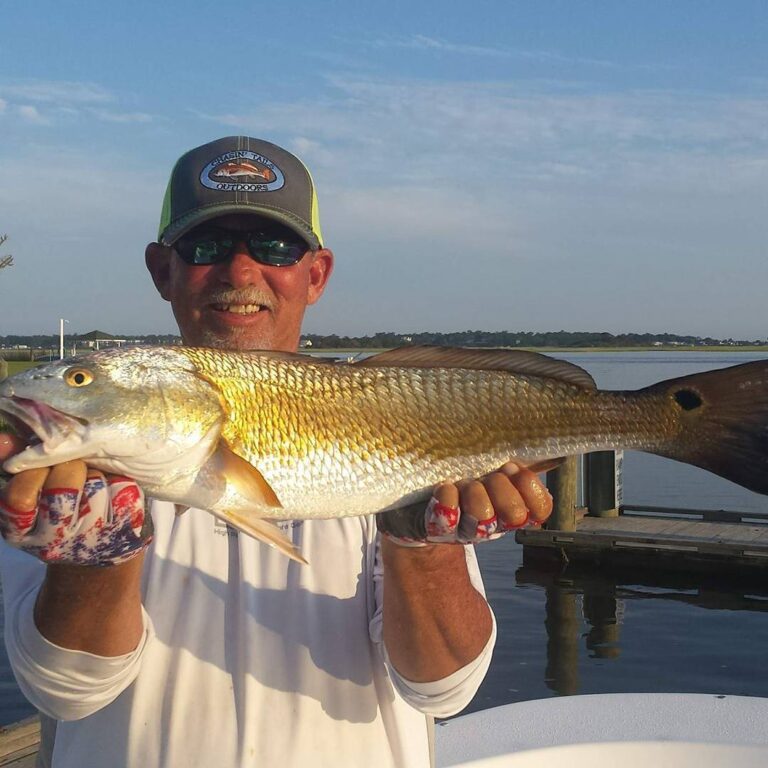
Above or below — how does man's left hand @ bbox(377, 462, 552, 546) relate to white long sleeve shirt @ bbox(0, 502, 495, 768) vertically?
above

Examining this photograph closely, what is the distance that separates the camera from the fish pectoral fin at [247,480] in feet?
9.45

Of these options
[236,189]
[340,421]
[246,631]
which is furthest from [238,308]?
[246,631]

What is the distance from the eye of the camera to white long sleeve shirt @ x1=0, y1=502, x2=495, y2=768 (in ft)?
9.94

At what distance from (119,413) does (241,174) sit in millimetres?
1362

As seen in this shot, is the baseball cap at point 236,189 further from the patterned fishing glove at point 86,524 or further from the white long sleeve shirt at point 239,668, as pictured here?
the patterned fishing glove at point 86,524

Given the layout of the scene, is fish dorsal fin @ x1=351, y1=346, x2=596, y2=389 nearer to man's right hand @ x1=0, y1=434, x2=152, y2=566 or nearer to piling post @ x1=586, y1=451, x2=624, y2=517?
man's right hand @ x1=0, y1=434, x2=152, y2=566

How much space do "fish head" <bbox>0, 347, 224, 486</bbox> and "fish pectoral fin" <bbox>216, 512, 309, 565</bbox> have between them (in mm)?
211

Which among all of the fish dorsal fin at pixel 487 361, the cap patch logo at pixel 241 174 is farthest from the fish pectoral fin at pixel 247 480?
the cap patch logo at pixel 241 174

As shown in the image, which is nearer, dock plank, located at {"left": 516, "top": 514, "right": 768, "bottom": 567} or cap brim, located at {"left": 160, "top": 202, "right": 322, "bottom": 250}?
cap brim, located at {"left": 160, "top": 202, "right": 322, "bottom": 250}

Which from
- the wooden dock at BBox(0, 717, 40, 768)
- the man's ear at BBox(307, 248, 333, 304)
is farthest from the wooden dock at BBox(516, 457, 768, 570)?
the man's ear at BBox(307, 248, 333, 304)

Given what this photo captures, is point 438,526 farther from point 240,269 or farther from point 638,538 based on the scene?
point 638,538

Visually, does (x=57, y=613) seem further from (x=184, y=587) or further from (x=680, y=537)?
→ (x=680, y=537)

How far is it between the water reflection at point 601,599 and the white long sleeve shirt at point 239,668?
10.9 m

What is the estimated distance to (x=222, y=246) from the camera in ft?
12.4
